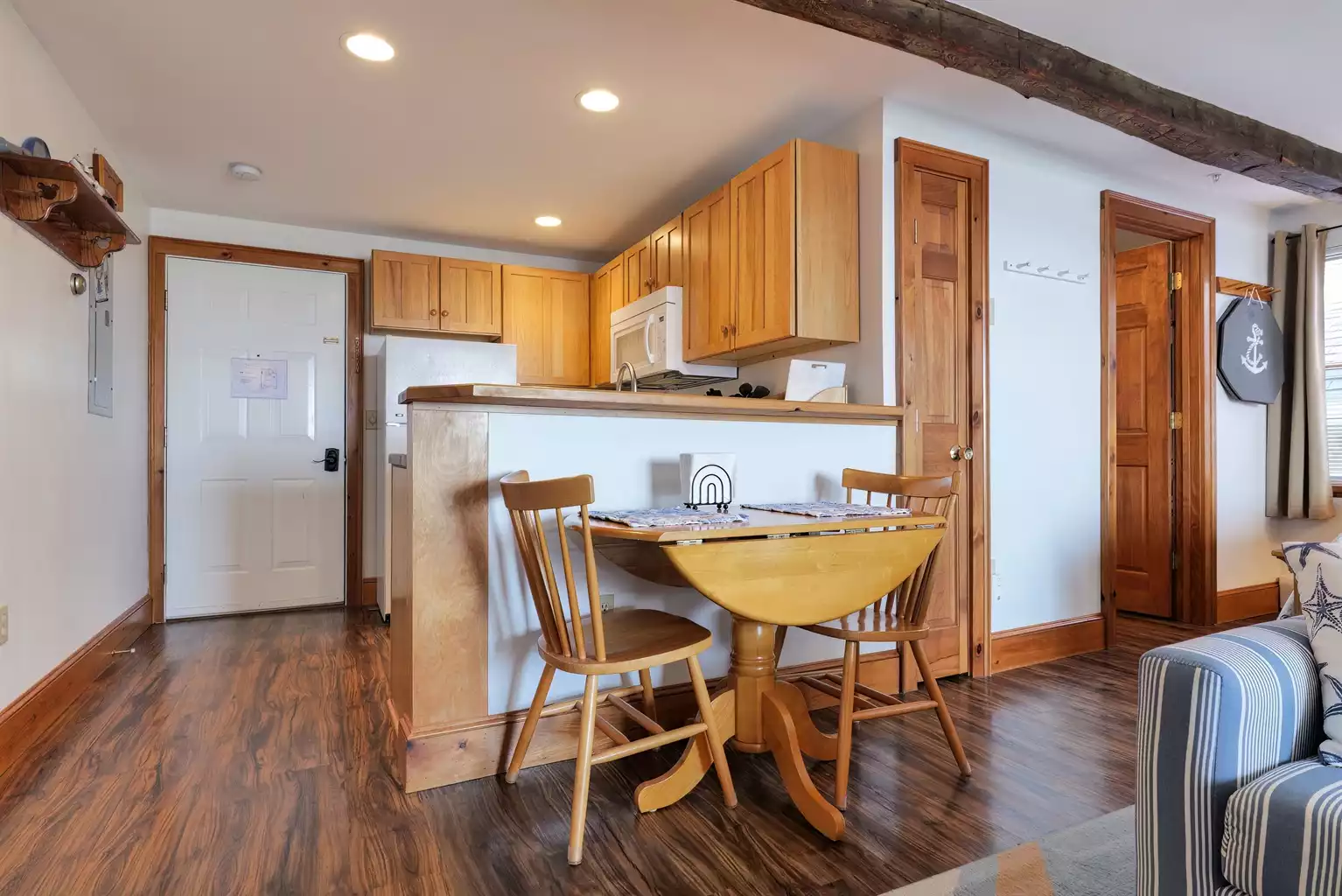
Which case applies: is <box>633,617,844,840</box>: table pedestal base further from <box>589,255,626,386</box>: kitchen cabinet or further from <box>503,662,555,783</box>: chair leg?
<box>589,255,626,386</box>: kitchen cabinet

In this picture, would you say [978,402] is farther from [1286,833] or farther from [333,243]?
[333,243]

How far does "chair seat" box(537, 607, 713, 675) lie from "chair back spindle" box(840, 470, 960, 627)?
50 centimetres

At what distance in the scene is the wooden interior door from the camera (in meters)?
3.78

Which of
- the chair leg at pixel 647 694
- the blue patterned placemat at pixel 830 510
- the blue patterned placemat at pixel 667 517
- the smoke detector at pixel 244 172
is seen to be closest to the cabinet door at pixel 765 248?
the blue patterned placemat at pixel 830 510

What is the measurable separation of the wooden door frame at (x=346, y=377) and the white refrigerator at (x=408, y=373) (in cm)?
29

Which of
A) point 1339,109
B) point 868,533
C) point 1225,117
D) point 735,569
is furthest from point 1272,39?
point 735,569

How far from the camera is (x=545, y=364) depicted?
15.1 ft

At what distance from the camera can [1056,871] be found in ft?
4.78

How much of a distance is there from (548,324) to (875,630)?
331cm

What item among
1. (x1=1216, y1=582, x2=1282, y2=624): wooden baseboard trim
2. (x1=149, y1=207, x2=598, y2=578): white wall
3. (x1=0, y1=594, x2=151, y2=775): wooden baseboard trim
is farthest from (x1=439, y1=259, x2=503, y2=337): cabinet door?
(x1=1216, y1=582, x2=1282, y2=624): wooden baseboard trim

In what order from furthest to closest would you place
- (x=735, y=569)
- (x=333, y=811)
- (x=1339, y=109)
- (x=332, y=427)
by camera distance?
(x=332, y=427)
(x=1339, y=109)
(x=333, y=811)
(x=735, y=569)

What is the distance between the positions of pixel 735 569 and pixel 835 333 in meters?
1.44

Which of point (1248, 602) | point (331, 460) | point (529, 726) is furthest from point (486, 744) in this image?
point (1248, 602)

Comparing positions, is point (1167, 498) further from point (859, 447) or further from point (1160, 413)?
point (859, 447)
